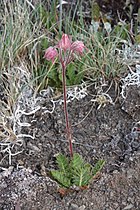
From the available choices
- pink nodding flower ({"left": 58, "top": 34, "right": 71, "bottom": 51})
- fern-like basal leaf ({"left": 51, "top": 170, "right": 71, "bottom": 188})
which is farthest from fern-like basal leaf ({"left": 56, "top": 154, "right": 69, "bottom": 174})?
pink nodding flower ({"left": 58, "top": 34, "right": 71, "bottom": 51})

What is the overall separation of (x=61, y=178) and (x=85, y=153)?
22cm

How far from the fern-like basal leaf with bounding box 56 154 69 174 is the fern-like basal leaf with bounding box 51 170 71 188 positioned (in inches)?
0.6

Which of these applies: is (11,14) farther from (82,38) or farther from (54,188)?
(54,188)

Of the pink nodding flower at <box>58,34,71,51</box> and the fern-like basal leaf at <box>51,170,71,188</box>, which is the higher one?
the pink nodding flower at <box>58,34,71,51</box>

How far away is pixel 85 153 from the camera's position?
2.22 m

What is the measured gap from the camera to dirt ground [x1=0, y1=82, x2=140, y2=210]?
2068 millimetres

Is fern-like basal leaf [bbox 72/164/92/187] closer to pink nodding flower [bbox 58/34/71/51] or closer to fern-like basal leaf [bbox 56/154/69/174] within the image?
fern-like basal leaf [bbox 56/154/69/174]

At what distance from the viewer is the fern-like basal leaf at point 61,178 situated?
204 cm

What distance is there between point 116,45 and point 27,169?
74cm

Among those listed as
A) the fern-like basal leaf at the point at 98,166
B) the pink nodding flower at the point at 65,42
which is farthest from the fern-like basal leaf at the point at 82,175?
the pink nodding flower at the point at 65,42

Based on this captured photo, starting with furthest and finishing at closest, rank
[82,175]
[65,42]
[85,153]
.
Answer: [85,153] < [82,175] < [65,42]

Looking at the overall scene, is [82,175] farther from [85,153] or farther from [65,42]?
[65,42]

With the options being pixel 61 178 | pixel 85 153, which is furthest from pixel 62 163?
pixel 85 153

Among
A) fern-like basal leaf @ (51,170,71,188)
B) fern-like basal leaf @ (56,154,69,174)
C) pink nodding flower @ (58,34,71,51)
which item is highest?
pink nodding flower @ (58,34,71,51)
